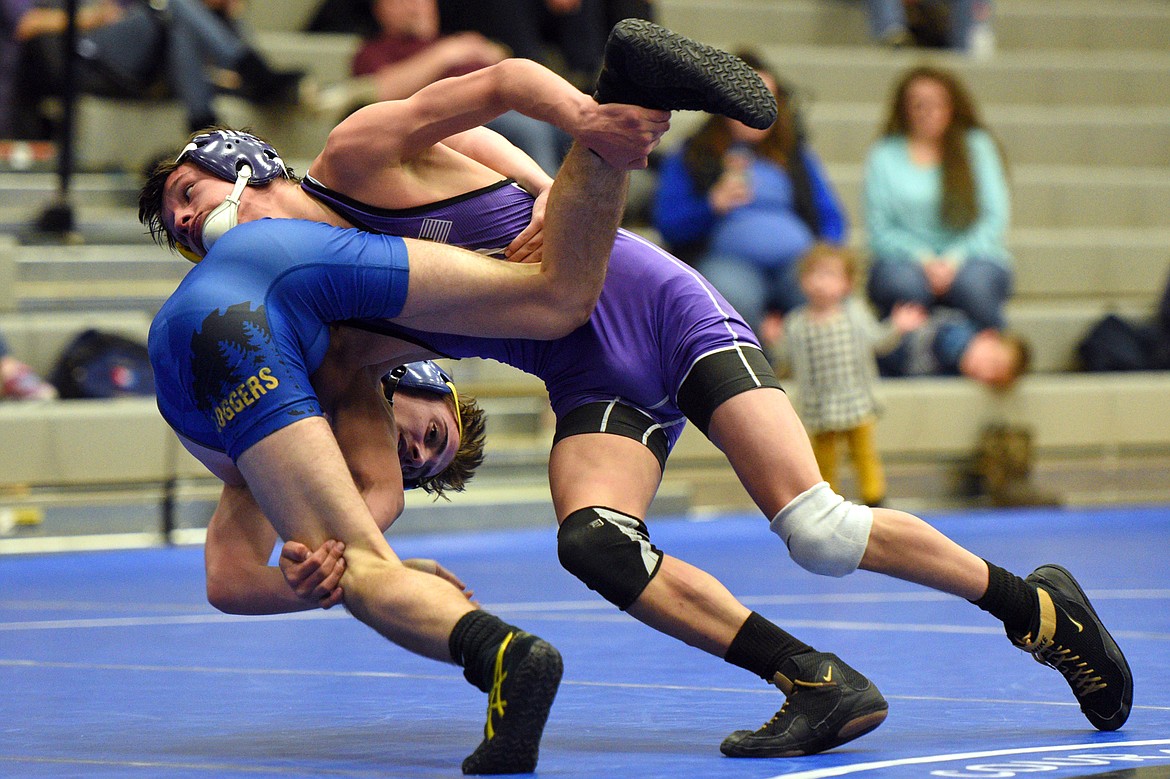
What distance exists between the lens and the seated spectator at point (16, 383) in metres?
6.28

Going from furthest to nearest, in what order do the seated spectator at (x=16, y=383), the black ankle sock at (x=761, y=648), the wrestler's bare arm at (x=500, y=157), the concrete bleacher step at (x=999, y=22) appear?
the concrete bleacher step at (x=999, y=22), the seated spectator at (x=16, y=383), the wrestler's bare arm at (x=500, y=157), the black ankle sock at (x=761, y=648)

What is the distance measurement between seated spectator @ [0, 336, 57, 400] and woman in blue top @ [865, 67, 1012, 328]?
11.6 feet

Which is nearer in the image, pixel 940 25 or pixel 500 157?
pixel 500 157

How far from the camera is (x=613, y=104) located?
264 centimetres

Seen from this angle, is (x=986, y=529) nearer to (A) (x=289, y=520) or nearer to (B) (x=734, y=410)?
(B) (x=734, y=410)

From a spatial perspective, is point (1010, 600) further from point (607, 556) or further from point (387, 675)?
point (387, 675)

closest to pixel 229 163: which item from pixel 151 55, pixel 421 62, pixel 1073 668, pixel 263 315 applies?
pixel 263 315

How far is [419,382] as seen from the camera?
3373 mm

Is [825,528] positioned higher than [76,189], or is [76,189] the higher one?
[825,528]

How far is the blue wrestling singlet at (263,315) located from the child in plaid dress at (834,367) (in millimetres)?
3770

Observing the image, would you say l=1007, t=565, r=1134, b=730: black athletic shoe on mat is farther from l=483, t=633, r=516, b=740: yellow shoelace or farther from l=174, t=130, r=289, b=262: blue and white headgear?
l=174, t=130, r=289, b=262: blue and white headgear

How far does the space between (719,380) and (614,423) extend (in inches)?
8.2

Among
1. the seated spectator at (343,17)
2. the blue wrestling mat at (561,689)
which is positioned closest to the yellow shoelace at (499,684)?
the blue wrestling mat at (561,689)

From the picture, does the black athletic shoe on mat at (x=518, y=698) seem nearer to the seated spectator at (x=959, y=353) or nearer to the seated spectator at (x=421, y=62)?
the seated spectator at (x=421, y=62)
